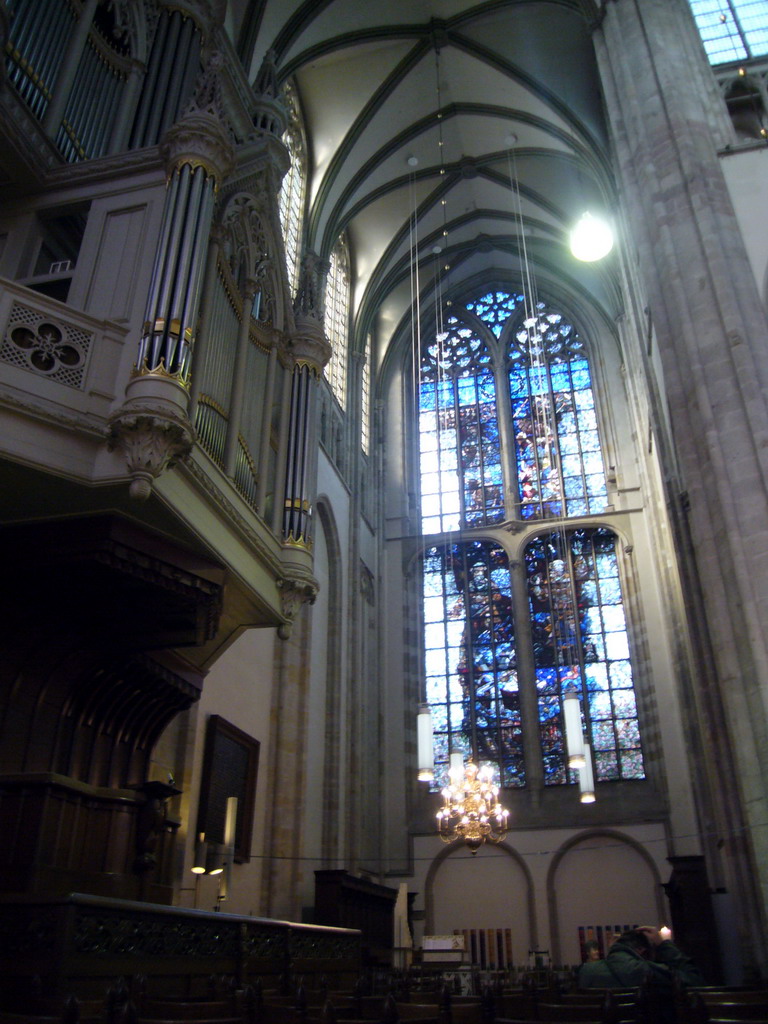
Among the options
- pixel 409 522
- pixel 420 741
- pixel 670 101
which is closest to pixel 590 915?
pixel 420 741

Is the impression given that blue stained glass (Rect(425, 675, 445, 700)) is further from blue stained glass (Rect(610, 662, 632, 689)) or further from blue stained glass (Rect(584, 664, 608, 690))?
blue stained glass (Rect(610, 662, 632, 689))

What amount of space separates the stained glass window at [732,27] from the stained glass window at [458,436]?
867 cm

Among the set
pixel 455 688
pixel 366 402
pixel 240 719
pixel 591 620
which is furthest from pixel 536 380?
pixel 240 719

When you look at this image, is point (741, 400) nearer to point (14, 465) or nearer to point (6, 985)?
point (14, 465)

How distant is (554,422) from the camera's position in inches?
862

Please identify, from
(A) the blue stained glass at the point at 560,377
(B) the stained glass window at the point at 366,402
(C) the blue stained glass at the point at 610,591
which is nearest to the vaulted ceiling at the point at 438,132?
(B) the stained glass window at the point at 366,402

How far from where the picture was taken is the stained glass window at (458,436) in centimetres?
2153

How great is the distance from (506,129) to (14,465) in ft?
53.2

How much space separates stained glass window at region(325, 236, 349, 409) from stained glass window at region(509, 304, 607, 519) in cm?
432

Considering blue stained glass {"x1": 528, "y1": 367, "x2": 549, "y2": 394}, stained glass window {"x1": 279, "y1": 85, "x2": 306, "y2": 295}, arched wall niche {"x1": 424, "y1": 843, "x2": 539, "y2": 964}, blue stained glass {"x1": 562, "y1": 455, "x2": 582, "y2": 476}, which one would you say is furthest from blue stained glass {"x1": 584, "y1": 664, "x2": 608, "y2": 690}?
stained glass window {"x1": 279, "y1": 85, "x2": 306, "y2": 295}

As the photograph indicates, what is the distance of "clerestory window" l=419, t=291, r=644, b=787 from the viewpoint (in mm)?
18703

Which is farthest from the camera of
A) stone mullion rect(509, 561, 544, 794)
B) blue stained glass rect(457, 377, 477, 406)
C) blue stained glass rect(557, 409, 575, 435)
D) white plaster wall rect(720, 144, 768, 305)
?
blue stained glass rect(457, 377, 477, 406)

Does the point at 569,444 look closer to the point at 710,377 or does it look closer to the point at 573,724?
the point at 573,724

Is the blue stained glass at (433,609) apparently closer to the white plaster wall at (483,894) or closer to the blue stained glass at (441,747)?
the blue stained glass at (441,747)
